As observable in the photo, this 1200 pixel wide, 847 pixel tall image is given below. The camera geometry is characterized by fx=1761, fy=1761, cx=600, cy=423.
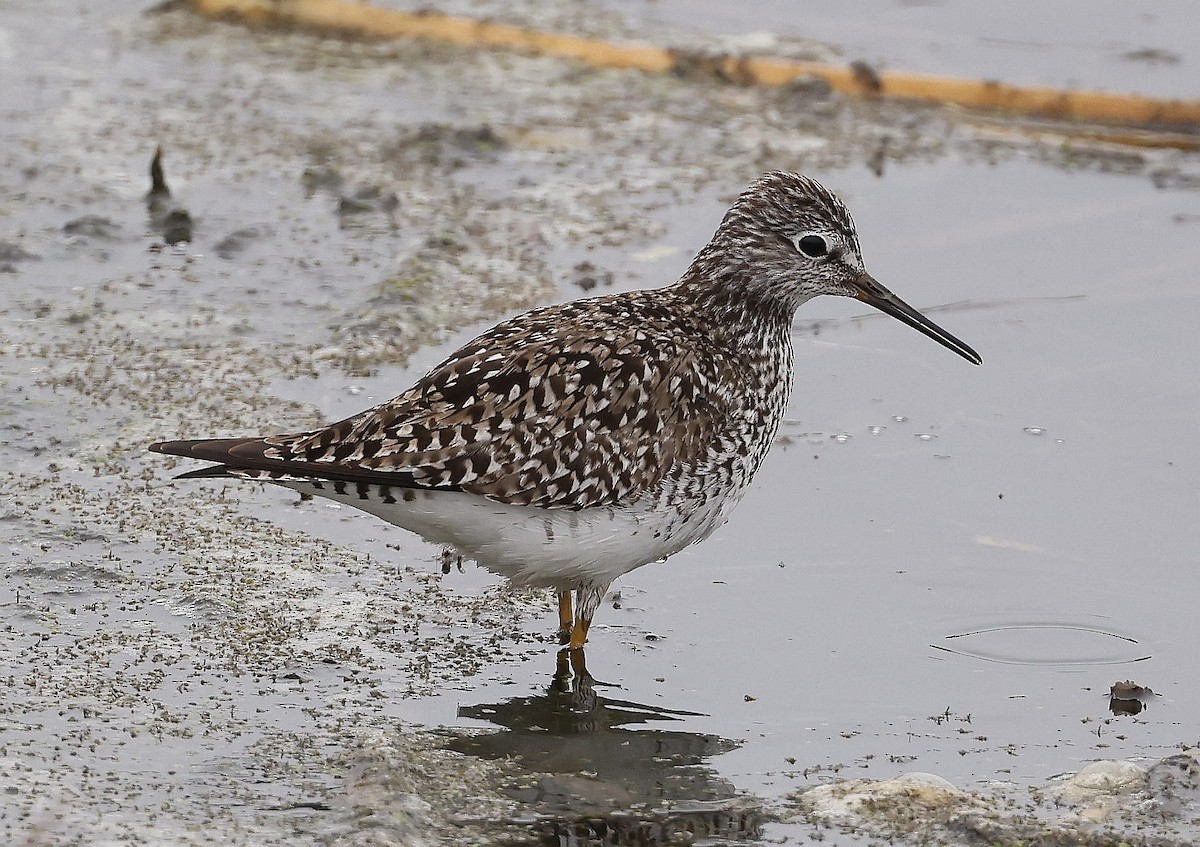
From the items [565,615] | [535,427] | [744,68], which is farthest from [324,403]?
[744,68]

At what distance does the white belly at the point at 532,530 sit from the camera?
22.0ft

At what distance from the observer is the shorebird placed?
6641 mm

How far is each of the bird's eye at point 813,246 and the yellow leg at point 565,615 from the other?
179 centimetres

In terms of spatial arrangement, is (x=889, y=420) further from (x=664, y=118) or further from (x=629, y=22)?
(x=629, y=22)

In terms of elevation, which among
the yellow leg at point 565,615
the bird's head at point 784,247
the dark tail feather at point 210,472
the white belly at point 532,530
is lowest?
the yellow leg at point 565,615

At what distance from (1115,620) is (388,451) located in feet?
10.3

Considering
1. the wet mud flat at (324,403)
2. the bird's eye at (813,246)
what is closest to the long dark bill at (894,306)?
the bird's eye at (813,246)

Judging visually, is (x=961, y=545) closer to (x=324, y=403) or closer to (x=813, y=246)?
(x=813, y=246)

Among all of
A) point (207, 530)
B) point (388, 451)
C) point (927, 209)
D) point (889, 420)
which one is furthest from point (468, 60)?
point (388, 451)

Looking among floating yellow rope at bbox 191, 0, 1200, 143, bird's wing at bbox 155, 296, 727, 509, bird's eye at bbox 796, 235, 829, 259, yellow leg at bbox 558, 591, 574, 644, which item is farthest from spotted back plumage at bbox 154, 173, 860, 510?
floating yellow rope at bbox 191, 0, 1200, 143

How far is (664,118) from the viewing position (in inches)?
507

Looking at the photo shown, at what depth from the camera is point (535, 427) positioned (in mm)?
6762

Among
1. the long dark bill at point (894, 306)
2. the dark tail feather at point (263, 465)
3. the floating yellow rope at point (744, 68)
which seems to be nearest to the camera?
the dark tail feather at point (263, 465)

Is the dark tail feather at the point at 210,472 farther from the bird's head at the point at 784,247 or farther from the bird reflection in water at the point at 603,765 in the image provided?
the bird's head at the point at 784,247
